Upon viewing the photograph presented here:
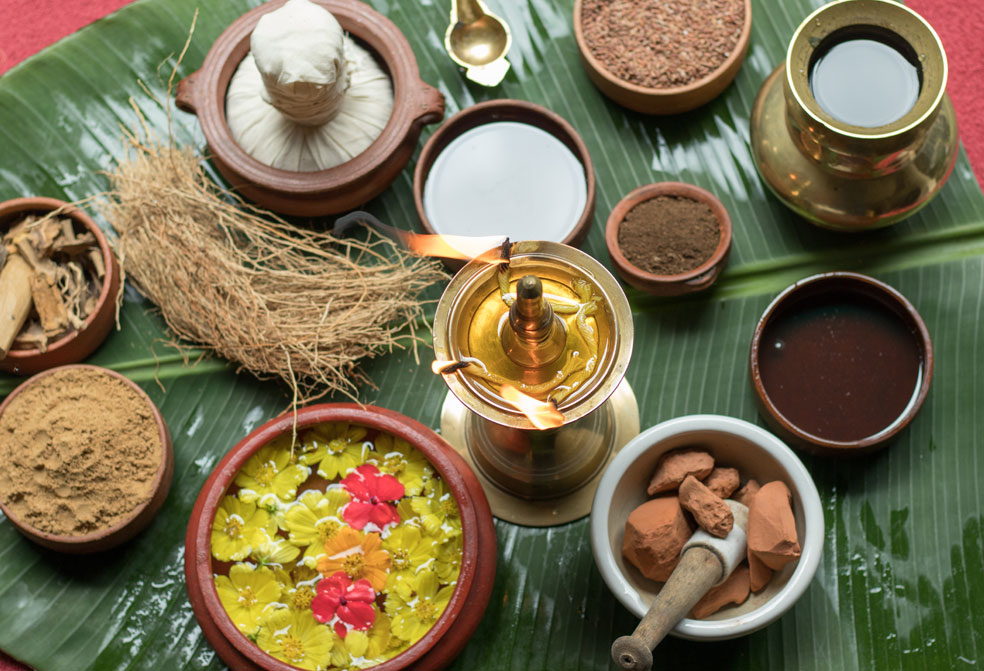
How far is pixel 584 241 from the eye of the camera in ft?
6.02

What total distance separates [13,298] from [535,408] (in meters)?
1.13

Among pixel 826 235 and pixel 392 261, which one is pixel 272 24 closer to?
pixel 392 261

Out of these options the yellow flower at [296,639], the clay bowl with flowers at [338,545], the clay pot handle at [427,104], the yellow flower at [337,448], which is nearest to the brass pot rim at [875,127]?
the clay pot handle at [427,104]

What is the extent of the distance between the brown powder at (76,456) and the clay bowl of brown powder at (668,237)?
3.06ft

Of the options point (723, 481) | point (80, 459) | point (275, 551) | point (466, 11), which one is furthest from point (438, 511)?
point (466, 11)

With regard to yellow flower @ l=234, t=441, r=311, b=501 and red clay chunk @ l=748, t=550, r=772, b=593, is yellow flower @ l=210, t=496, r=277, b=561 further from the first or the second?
red clay chunk @ l=748, t=550, r=772, b=593

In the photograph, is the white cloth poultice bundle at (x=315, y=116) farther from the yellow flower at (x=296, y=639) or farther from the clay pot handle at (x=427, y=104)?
the yellow flower at (x=296, y=639)

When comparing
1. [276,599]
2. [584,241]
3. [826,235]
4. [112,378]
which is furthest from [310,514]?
[826,235]

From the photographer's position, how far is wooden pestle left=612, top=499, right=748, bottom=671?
1.21 meters

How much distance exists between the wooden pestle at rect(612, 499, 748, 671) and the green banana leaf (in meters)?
0.29

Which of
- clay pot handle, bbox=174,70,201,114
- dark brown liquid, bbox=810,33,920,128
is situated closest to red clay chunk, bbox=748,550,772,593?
dark brown liquid, bbox=810,33,920,128

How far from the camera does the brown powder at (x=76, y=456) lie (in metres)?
1.64

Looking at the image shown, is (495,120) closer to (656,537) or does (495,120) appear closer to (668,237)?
(668,237)

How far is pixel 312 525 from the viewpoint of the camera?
1.66 m
